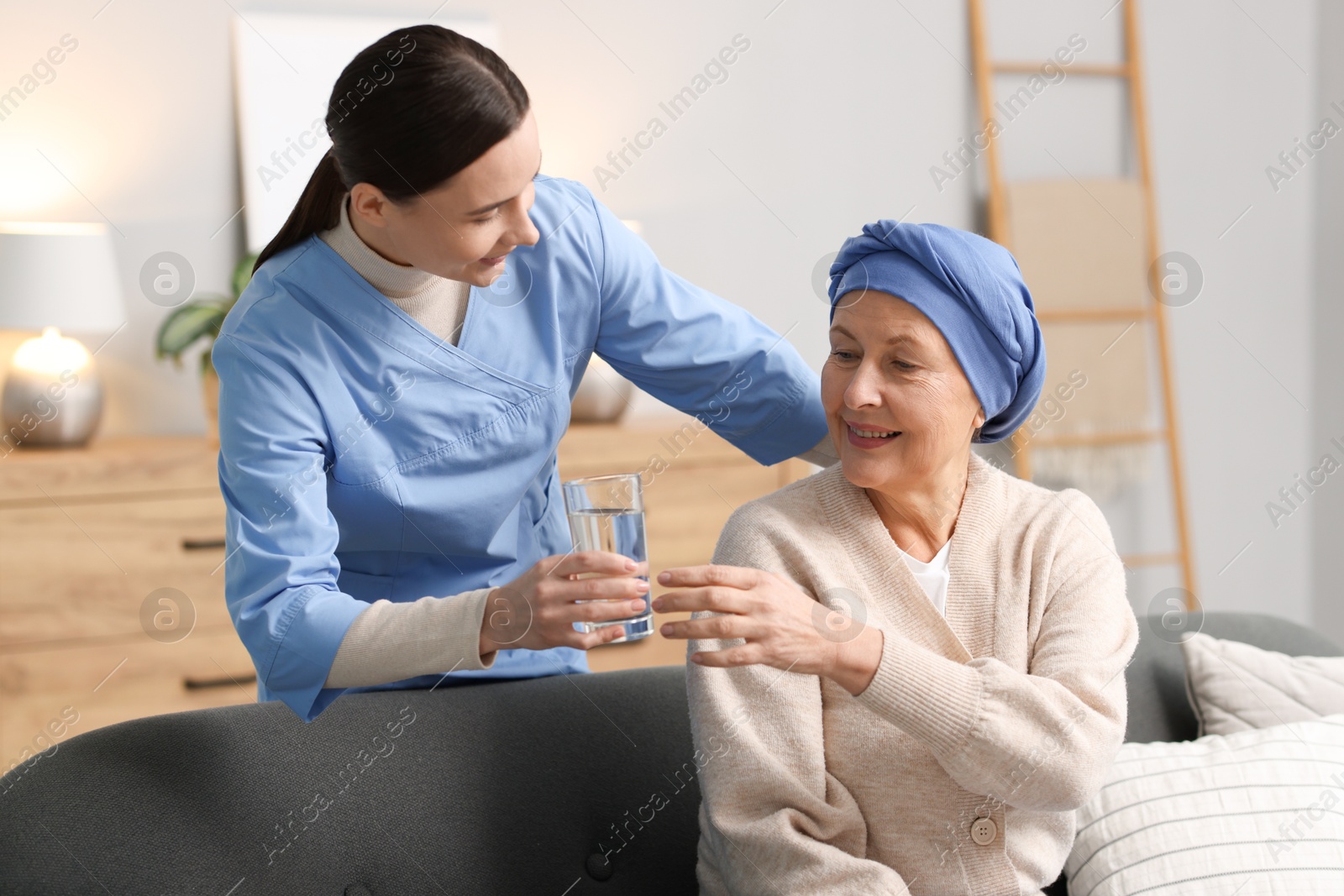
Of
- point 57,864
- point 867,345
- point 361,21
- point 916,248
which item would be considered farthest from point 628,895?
point 361,21

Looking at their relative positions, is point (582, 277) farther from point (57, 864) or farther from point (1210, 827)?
point (1210, 827)

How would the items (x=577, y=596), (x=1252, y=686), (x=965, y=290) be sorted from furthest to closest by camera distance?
1. (x=1252, y=686)
2. (x=965, y=290)
3. (x=577, y=596)

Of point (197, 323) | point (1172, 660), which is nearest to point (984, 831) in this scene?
point (1172, 660)

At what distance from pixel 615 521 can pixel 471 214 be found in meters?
0.39

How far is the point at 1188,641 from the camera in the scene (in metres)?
1.89

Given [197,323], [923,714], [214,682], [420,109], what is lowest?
[214,682]

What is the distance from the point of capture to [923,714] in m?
1.25

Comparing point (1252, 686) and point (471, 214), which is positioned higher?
point (471, 214)

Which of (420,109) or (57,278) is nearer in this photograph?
(420,109)

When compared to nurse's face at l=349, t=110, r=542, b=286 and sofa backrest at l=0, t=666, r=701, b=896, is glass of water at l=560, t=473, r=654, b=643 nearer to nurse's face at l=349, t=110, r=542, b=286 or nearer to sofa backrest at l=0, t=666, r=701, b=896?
nurse's face at l=349, t=110, r=542, b=286

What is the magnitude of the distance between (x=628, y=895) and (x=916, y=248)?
93cm

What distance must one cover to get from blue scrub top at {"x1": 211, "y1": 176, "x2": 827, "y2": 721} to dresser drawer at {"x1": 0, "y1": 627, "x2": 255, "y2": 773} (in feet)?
4.50

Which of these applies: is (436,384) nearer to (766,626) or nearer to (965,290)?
(766,626)

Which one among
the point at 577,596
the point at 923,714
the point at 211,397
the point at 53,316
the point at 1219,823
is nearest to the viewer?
the point at 577,596
